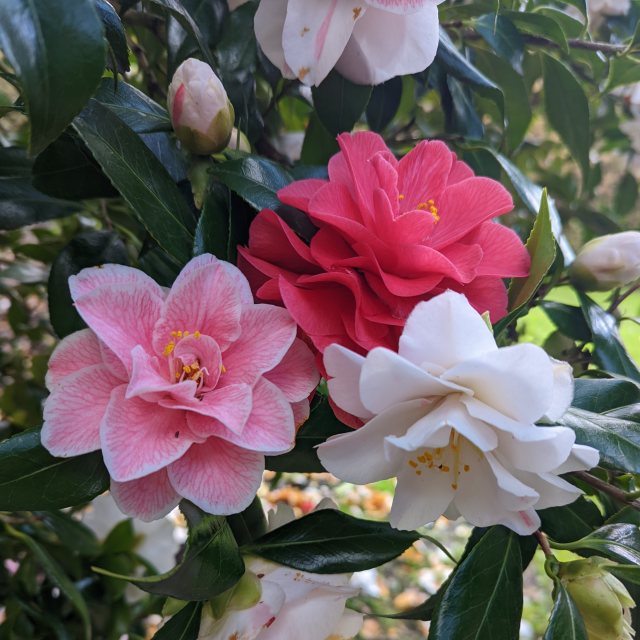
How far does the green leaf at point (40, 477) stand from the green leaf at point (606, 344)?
0.43 m

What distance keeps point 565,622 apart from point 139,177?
0.40 m

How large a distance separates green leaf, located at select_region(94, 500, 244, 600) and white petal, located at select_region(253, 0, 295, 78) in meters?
0.32

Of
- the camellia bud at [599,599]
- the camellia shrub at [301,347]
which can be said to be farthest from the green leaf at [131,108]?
the camellia bud at [599,599]

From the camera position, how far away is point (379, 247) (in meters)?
0.40

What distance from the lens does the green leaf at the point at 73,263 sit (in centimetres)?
50

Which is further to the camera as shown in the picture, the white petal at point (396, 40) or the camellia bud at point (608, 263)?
the camellia bud at point (608, 263)

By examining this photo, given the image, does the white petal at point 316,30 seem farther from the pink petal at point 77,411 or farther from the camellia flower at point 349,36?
the pink petal at point 77,411

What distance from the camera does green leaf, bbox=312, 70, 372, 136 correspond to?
1.78ft

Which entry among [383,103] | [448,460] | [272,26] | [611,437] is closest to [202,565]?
[448,460]

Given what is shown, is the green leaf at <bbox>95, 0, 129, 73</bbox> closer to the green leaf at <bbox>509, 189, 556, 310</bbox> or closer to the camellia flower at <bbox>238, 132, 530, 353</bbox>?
the camellia flower at <bbox>238, 132, 530, 353</bbox>

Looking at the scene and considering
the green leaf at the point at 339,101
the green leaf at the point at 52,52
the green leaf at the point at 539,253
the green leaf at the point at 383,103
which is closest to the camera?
the green leaf at the point at 52,52

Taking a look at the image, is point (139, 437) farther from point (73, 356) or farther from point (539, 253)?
point (539, 253)

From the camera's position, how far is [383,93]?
2.21 feet

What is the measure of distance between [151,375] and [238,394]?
5cm
